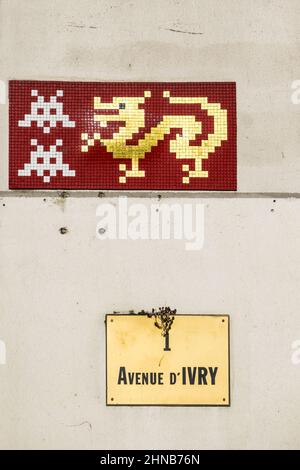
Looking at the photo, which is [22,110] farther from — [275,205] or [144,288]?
[275,205]

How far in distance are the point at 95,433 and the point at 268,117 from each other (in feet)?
5.50

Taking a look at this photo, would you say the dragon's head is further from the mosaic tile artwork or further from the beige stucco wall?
the beige stucco wall

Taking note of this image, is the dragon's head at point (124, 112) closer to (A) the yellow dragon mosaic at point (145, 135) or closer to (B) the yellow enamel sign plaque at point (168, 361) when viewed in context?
(A) the yellow dragon mosaic at point (145, 135)

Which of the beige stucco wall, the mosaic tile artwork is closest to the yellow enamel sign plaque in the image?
the beige stucco wall

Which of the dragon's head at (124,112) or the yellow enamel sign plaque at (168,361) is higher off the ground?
the dragon's head at (124,112)

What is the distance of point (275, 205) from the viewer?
7.32 ft

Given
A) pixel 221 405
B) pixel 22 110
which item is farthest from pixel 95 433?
pixel 22 110

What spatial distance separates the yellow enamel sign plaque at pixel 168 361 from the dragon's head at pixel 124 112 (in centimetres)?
89

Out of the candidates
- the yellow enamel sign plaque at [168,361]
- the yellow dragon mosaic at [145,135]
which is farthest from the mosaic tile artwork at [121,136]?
the yellow enamel sign plaque at [168,361]

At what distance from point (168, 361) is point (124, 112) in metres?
1.17

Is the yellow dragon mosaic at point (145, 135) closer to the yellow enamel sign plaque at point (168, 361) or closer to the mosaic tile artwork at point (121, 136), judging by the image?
the mosaic tile artwork at point (121, 136)

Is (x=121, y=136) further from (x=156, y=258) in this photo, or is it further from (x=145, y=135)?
(x=156, y=258)

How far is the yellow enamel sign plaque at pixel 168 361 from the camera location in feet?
7.16

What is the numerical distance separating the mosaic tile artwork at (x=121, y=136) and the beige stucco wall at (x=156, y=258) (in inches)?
2.5
